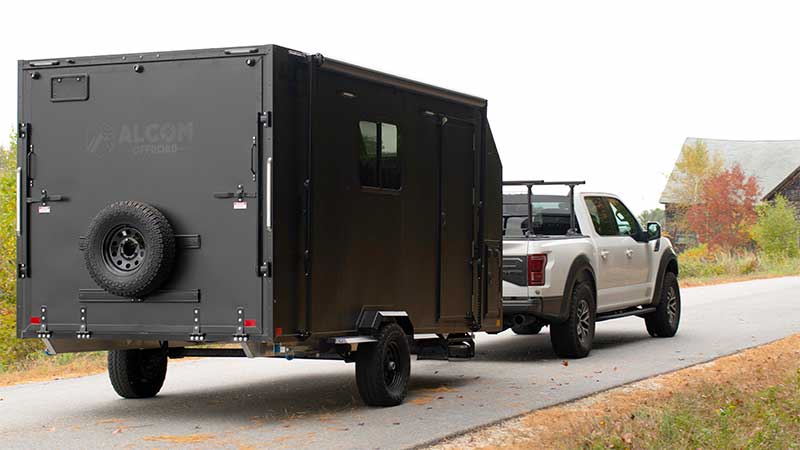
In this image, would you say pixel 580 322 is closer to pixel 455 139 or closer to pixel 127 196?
pixel 455 139

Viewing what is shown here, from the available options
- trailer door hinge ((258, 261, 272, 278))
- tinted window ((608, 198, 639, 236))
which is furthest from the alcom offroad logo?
tinted window ((608, 198, 639, 236))

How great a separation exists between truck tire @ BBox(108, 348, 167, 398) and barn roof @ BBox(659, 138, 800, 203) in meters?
71.3

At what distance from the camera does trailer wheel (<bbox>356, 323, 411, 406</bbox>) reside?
1058 cm

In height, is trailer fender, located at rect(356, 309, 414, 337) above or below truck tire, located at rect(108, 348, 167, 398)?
above

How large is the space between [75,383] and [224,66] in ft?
15.4

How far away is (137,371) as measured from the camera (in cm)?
1127

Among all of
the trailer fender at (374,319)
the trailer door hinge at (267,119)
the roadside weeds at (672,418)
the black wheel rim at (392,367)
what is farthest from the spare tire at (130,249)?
the roadside weeds at (672,418)

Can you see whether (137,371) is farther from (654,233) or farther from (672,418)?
(654,233)

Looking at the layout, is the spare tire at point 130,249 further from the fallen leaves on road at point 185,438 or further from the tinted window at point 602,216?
the tinted window at point 602,216

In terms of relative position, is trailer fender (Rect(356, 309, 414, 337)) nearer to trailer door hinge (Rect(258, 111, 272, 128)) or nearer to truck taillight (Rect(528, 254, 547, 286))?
trailer door hinge (Rect(258, 111, 272, 128))

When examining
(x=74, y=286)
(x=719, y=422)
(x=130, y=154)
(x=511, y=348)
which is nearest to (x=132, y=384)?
(x=74, y=286)

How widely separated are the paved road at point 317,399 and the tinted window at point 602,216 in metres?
1.58

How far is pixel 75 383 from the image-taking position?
12.7 meters

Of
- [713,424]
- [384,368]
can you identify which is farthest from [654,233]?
[713,424]
